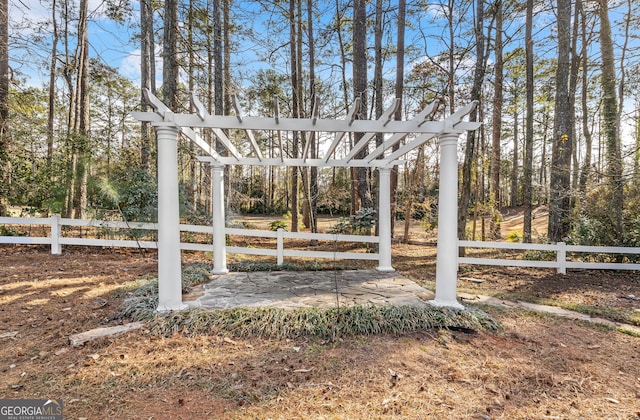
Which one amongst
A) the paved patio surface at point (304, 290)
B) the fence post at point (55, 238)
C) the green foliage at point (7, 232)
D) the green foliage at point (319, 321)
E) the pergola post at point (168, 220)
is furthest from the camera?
the green foliage at point (7, 232)

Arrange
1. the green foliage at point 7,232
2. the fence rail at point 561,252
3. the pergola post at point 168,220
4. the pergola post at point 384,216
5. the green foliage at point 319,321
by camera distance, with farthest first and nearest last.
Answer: the green foliage at point 7,232 → the fence rail at point 561,252 → the pergola post at point 384,216 → the pergola post at point 168,220 → the green foliage at point 319,321

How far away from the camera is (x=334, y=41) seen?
10133 millimetres

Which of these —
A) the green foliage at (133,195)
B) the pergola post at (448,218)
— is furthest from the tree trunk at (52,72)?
the pergola post at (448,218)

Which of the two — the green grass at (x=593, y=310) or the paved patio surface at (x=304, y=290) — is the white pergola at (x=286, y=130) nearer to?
the paved patio surface at (x=304, y=290)

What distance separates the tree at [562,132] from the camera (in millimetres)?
6645

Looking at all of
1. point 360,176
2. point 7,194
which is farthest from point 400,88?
point 7,194

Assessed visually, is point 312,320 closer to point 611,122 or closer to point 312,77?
point 611,122

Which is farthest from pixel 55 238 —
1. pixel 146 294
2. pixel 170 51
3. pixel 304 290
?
pixel 304 290

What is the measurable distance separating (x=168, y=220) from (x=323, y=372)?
2.23 metres

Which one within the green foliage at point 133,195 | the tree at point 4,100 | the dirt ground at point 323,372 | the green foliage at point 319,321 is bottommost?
the dirt ground at point 323,372

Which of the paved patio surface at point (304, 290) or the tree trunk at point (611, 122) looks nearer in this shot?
the paved patio surface at point (304, 290)

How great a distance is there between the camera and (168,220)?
11.1 ft

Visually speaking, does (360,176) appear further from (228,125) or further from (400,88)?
(228,125)

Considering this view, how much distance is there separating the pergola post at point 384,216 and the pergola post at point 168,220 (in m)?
3.39
